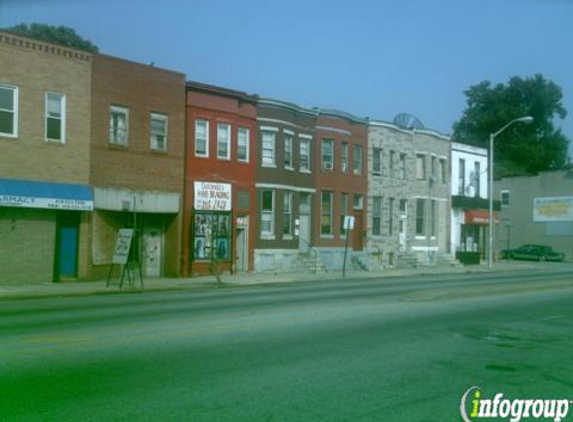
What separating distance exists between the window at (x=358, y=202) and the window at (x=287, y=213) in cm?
597

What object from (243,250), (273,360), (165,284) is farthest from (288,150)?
(273,360)

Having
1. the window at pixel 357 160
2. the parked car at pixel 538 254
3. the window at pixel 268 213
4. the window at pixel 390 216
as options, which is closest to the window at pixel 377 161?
the window at pixel 357 160

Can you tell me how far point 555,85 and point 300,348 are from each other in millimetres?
94677

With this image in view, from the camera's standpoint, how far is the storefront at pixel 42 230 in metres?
25.4

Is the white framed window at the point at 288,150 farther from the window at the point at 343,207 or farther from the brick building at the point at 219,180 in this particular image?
the window at the point at 343,207

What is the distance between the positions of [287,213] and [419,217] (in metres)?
13.7

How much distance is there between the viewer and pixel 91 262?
2819 cm

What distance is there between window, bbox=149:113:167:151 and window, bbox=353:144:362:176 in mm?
14385

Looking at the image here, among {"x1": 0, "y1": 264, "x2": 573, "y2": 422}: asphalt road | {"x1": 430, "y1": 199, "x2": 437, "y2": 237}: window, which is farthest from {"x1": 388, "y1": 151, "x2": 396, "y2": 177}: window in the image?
{"x1": 0, "y1": 264, "x2": 573, "y2": 422}: asphalt road

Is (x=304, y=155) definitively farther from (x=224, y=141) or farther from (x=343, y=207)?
(x=224, y=141)

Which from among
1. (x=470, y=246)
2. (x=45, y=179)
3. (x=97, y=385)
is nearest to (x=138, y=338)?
(x=97, y=385)

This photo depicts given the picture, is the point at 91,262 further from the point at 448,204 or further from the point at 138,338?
the point at 448,204

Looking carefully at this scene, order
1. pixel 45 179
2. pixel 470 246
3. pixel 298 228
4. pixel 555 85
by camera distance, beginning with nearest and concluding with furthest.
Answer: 1. pixel 45 179
2. pixel 298 228
3. pixel 470 246
4. pixel 555 85

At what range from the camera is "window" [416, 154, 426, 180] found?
159ft
